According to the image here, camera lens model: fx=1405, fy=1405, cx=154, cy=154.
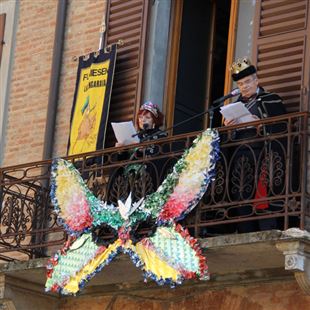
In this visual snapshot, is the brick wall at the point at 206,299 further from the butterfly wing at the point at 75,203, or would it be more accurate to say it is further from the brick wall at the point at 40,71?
the brick wall at the point at 40,71

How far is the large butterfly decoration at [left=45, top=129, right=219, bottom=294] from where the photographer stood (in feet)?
38.8

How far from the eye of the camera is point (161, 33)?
14141 millimetres

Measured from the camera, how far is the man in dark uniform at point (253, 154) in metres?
11.7

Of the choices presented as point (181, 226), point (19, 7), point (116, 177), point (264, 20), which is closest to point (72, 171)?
point (116, 177)

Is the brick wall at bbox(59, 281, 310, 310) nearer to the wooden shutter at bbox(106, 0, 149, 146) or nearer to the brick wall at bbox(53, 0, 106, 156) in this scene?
the wooden shutter at bbox(106, 0, 149, 146)

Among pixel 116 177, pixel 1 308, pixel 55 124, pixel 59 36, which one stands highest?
pixel 59 36

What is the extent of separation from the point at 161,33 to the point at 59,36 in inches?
54.3

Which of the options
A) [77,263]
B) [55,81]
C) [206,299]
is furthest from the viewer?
[55,81]

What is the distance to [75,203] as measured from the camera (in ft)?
41.7

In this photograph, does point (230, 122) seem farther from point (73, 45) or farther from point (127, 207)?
point (73, 45)

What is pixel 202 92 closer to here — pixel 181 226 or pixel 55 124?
pixel 55 124

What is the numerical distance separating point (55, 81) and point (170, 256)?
3613mm

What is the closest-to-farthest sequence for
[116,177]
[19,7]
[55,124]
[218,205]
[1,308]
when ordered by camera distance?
[218,205], [116,177], [1,308], [55,124], [19,7]

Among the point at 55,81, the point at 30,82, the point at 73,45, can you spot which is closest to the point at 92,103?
the point at 55,81
